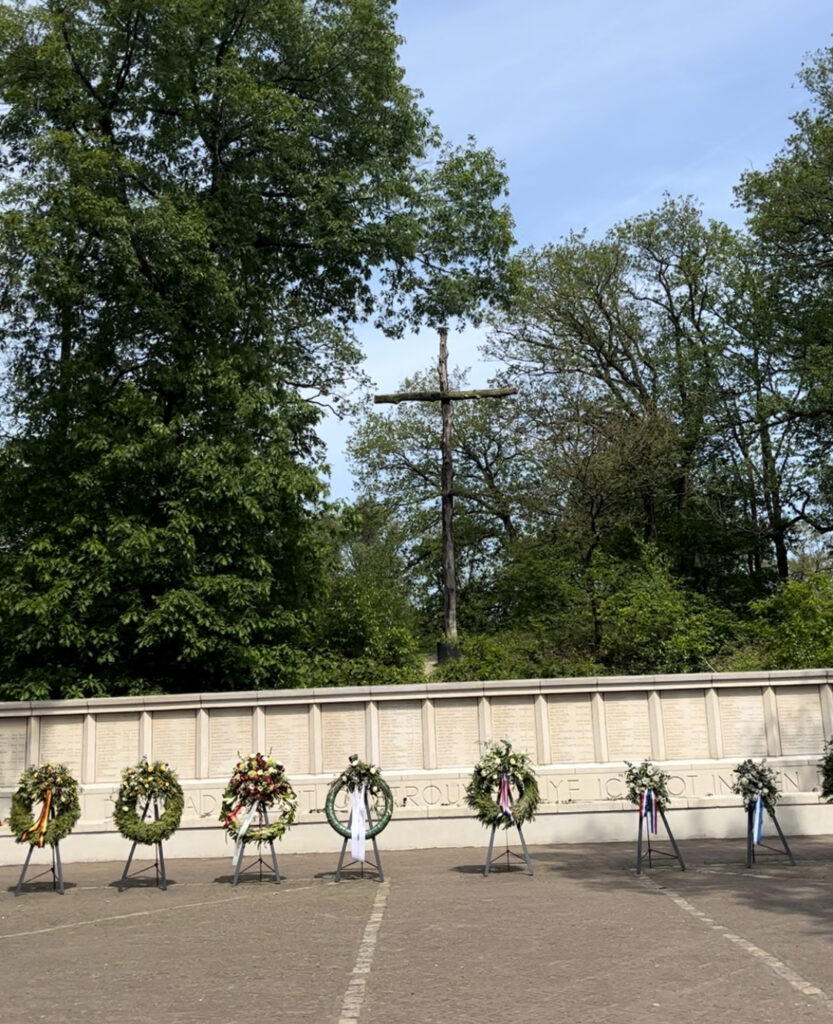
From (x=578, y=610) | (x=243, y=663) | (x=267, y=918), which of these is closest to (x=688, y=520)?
(x=578, y=610)

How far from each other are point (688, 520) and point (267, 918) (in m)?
27.5

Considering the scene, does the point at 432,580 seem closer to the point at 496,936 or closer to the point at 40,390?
the point at 40,390

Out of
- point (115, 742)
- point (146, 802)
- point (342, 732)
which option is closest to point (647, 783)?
point (342, 732)

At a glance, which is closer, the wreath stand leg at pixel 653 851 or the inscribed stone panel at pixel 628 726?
the wreath stand leg at pixel 653 851

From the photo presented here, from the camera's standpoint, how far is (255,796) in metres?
12.4

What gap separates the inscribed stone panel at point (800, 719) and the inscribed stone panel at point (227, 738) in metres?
8.23

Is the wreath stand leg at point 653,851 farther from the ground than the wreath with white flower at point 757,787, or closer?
closer

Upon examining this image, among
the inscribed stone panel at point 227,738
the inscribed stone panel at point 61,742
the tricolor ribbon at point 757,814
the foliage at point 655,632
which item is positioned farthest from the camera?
the foliage at point 655,632

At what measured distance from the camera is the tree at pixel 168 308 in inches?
736

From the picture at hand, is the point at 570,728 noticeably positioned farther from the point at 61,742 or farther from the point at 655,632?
the point at 655,632

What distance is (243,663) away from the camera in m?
19.5

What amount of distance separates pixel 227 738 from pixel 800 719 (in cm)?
888

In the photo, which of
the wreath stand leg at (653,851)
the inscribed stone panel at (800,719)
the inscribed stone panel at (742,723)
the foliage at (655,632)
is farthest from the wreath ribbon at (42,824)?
the foliage at (655,632)

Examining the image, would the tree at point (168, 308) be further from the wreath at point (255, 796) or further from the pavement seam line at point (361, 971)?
the pavement seam line at point (361, 971)
